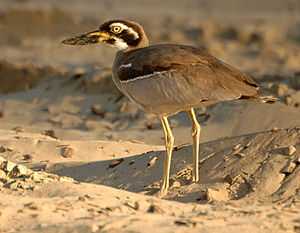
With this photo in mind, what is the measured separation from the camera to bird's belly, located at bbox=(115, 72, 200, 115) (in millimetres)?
8656

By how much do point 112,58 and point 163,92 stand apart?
12.9 meters

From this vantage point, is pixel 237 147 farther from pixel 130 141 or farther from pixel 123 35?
pixel 130 141

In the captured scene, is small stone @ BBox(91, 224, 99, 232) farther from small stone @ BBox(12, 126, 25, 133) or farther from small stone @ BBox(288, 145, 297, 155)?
small stone @ BBox(12, 126, 25, 133)

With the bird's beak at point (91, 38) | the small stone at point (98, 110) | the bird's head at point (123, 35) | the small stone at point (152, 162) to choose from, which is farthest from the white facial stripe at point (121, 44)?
the small stone at point (98, 110)

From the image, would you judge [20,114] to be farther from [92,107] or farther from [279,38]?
[279,38]

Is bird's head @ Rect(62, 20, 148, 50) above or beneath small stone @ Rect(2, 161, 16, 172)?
above

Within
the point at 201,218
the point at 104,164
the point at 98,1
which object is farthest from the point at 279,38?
the point at 201,218

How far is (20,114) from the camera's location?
1502cm

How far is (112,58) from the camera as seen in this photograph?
2155 cm

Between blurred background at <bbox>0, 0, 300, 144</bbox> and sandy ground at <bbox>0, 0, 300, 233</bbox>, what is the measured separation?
30 millimetres

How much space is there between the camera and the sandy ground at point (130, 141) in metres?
6.68

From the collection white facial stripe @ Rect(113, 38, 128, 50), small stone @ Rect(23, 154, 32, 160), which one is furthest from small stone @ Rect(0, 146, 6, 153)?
white facial stripe @ Rect(113, 38, 128, 50)

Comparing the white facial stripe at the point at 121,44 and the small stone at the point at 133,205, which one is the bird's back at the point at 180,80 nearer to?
the white facial stripe at the point at 121,44

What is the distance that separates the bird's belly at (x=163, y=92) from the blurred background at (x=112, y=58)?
3338 millimetres
